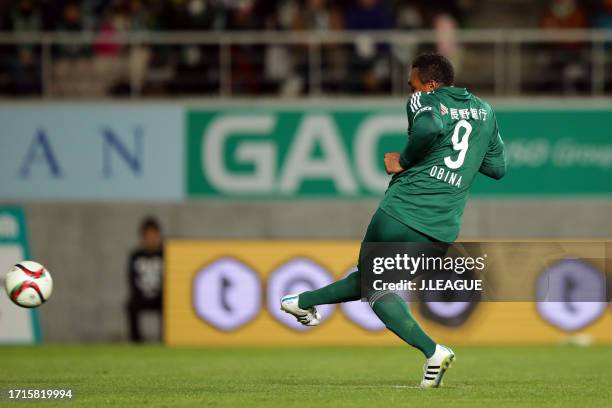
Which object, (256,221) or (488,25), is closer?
(256,221)

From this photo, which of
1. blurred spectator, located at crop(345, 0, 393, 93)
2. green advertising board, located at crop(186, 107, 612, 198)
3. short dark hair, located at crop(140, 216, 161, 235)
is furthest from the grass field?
blurred spectator, located at crop(345, 0, 393, 93)

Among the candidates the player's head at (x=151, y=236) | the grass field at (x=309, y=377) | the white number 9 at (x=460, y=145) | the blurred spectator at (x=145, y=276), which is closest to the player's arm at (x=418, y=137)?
the white number 9 at (x=460, y=145)

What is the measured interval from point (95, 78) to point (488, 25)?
5.80m

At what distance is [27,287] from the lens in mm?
9617

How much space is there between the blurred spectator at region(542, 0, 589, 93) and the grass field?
406cm

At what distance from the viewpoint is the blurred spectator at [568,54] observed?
17.2 m

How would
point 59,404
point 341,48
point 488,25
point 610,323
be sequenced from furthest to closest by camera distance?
point 488,25
point 341,48
point 610,323
point 59,404

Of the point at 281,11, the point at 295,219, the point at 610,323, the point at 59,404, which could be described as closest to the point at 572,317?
the point at 610,323

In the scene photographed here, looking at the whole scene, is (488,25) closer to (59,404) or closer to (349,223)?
(349,223)

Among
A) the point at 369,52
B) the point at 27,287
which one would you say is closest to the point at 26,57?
the point at 369,52

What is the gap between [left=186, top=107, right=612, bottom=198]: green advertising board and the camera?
17297 mm

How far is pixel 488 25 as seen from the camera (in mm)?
18969

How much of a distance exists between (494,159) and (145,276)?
959 centimetres

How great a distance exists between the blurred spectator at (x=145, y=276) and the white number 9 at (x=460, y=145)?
9.44 metres
